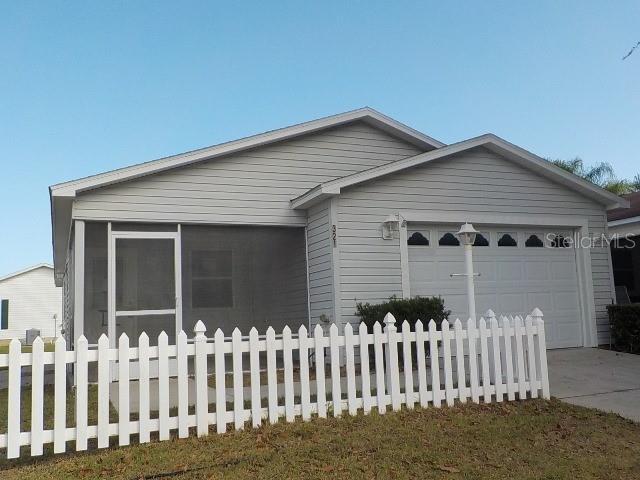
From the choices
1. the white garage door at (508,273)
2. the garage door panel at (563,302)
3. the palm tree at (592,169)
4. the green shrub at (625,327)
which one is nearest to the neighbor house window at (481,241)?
the white garage door at (508,273)

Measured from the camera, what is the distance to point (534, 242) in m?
11.0

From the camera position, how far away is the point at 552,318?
10758 millimetres

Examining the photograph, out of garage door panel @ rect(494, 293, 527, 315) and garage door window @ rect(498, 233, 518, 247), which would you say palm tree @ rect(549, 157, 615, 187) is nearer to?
garage door window @ rect(498, 233, 518, 247)

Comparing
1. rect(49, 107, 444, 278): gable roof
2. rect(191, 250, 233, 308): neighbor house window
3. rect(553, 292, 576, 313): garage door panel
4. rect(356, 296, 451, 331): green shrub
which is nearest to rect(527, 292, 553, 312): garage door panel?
rect(553, 292, 576, 313): garage door panel

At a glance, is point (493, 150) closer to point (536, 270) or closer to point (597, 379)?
point (536, 270)

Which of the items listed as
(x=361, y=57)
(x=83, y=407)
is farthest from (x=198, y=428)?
(x=361, y=57)

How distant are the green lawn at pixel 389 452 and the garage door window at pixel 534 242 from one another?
5.61 m

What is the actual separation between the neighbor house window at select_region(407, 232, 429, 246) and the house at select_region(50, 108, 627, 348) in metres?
0.03

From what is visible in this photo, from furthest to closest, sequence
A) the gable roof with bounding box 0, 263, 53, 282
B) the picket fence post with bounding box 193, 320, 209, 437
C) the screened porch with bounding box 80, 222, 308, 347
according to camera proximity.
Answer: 1. the gable roof with bounding box 0, 263, 53, 282
2. the screened porch with bounding box 80, 222, 308, 347
3. the picket fence post with bounding box 193, 320, 209, 437

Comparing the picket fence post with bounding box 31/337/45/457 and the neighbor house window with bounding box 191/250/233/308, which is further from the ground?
the neighbor house window with bounding box 191/250/233/308

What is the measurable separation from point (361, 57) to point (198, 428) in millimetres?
14008

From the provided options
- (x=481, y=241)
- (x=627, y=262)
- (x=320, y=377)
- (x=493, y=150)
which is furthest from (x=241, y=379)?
(x=627, y=262)

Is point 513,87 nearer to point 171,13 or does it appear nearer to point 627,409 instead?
point 171,13

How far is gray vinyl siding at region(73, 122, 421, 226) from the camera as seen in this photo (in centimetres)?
958
